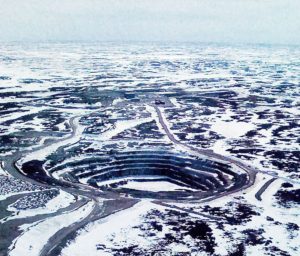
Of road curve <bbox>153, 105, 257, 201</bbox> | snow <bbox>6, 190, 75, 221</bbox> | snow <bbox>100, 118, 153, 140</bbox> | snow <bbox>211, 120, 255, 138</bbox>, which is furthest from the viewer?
snow <bbox>211, 120, 255, 138</bbox>

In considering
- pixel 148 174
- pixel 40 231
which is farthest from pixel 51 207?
pixel 148 174

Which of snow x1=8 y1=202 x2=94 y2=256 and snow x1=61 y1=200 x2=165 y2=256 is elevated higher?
snow x1=8 y1=202 x2=94 y2=256

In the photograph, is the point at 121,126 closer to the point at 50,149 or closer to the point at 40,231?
the point at 50,149

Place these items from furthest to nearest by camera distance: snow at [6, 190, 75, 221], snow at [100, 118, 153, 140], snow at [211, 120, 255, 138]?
snow at [211, 120, 255, 138]
snow at [100, 118, 153, 140]
snow at [6, 190, 75, 221]

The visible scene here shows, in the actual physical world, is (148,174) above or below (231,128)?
below

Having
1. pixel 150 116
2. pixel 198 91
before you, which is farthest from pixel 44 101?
pixel 198 91

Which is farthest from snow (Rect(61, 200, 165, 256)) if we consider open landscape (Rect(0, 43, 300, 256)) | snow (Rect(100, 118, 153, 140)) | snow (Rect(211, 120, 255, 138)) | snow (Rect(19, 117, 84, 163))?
snow (Rect(211, 120, 255, 138))

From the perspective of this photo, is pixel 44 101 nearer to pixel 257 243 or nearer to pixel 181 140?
pixel 181 140

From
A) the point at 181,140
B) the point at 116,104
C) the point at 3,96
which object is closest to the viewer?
the point at 181,140

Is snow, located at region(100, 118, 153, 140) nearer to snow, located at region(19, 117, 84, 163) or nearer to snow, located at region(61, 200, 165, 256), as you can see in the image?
snow, located at region(19, 117, 84, 163)

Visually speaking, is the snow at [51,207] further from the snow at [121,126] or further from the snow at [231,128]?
the snow at [231,128]

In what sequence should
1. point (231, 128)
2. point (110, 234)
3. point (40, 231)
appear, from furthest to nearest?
1. point (231, 128)
2. point (110, 234)
3. point (40, 231)
